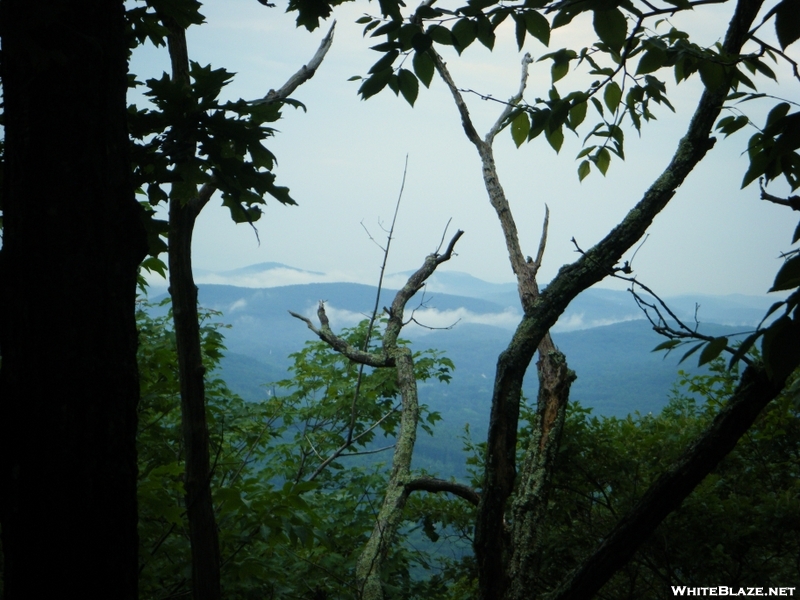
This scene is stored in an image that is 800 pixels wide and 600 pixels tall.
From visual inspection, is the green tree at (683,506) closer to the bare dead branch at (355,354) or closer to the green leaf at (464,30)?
the bare dead branch at (355,354)

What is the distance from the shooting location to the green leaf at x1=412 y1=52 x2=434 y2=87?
1260mm

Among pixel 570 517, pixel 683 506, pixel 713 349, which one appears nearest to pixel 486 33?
pixel 713 349

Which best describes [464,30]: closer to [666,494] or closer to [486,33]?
[486,33]

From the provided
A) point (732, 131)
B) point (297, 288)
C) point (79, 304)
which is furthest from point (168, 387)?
point (297, 288)

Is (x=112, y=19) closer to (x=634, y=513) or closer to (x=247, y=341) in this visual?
(x=634, y=513)

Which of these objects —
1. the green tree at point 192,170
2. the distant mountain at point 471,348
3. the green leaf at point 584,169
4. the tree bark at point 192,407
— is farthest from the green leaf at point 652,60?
the distant mountain at point 471,348

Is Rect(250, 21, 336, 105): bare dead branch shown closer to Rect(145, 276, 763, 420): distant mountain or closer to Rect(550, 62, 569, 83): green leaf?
Rect(550, 62, 569, 83): green leaf

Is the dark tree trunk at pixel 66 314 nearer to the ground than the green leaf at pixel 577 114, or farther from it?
nearer to the ground

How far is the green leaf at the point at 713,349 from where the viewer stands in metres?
0.91

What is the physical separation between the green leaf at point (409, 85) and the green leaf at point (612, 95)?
51 cm

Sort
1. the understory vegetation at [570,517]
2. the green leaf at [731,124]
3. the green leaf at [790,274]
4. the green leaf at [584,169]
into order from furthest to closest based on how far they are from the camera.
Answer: the understory vegetation at [570,517]
the green leaf at [584,169]
the green leaf at [731,124]
the green leaf at [790,274]

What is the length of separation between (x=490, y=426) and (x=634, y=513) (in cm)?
50

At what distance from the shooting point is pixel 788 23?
84 centimetres

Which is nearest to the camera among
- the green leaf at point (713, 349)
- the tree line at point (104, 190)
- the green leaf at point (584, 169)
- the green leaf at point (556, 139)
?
the green leaf at point (713, 349)
